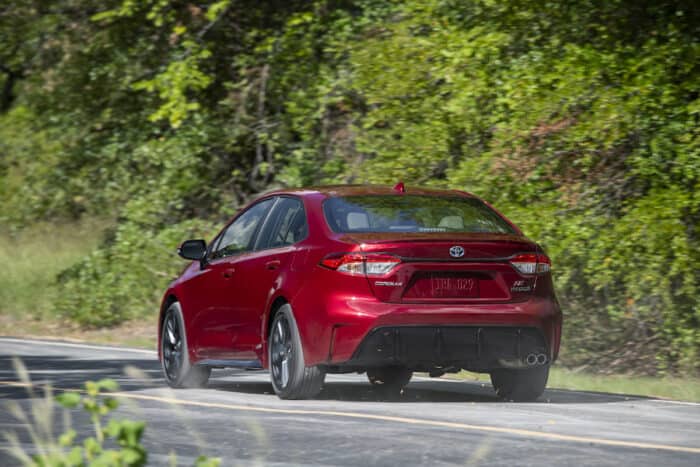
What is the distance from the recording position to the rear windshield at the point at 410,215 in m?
10.2

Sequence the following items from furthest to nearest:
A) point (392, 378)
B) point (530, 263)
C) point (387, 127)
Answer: point (387, 127) < point (392, 378) < point (530, 263)

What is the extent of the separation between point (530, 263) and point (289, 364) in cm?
176

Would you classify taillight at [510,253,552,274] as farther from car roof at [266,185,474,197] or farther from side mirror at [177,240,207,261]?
side mirror at [177,240,207,261]

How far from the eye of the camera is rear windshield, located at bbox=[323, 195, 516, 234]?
1025cm

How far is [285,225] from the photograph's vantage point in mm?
10875

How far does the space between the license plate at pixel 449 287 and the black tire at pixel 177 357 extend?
2788 millimetres

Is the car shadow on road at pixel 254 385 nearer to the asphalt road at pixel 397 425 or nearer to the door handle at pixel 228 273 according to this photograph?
the asphalt road at pixel 397 425

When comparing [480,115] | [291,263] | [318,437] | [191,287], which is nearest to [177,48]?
[480,115]

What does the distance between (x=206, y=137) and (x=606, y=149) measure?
7.99 meters

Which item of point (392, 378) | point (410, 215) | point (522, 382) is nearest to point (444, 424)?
point (522, 382)

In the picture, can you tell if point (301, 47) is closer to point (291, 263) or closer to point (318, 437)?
point (291, 263)

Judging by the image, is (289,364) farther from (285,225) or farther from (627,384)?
(627,384)

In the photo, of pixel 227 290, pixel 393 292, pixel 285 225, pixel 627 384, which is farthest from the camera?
pixel 627 384

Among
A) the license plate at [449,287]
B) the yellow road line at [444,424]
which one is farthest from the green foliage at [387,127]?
the yellow road line at [444,424]
